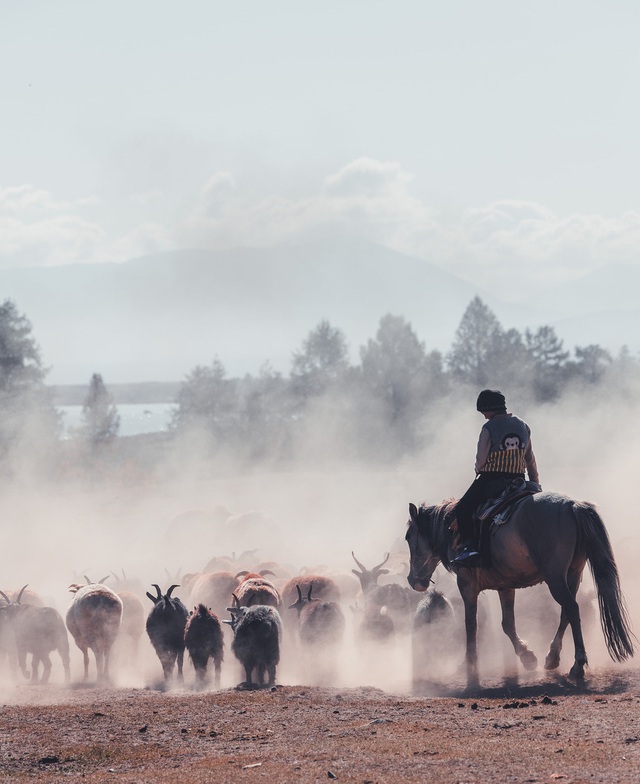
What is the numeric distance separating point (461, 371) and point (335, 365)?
28.3 feet

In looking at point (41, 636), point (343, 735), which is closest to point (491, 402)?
point (343, 735)

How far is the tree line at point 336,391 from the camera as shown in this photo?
6184 centimetres

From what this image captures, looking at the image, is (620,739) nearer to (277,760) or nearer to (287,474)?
(277,760)

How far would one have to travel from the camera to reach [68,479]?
56.3 meters

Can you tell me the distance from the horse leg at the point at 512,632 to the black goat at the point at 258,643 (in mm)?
2926

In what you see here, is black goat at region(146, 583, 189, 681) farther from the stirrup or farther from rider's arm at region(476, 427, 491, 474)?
rider's arm at region(476, 427, 491, 474)

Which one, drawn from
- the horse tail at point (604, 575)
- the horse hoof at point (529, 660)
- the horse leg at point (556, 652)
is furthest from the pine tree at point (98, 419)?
the horse tail at point (604, 575)

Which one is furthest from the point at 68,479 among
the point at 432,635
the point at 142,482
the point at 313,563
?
the point at 432,635

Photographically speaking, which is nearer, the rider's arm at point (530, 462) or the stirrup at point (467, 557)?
the stirrup at point (467, 557)

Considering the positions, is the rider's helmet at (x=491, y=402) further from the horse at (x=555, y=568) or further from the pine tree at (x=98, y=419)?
the pine tree at (x=98, y=419)

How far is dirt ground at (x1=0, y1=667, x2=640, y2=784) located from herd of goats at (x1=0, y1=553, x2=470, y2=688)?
60.3 inches

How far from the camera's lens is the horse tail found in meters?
13.5

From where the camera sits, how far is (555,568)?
13.7 metres

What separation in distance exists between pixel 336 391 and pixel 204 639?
54947 millimetres
